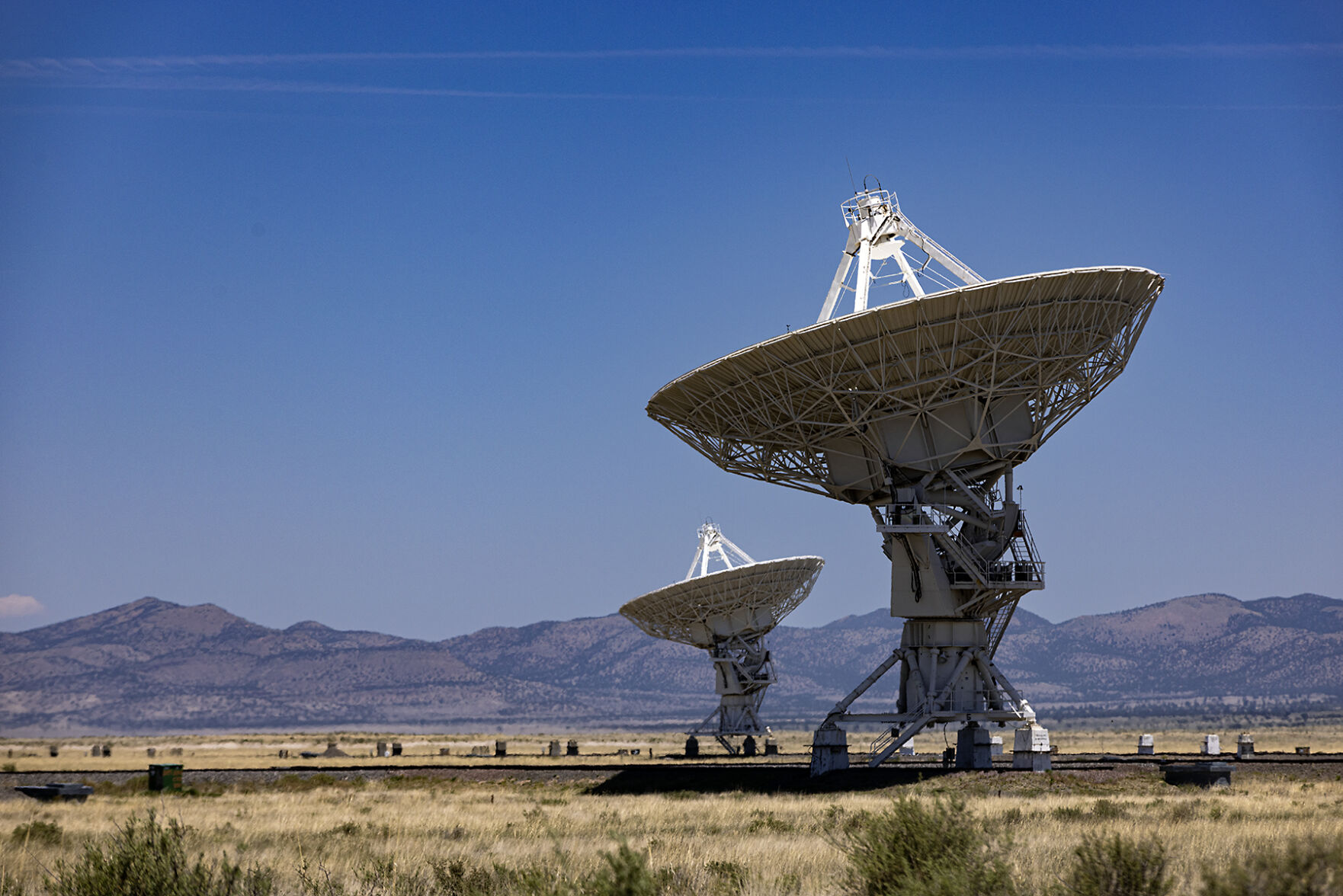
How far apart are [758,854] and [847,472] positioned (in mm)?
18307

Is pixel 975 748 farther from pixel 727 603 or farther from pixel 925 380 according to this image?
pixel 727 603

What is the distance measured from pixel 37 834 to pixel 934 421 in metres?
21.8

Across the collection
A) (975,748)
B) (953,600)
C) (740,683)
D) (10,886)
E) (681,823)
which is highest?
(953,600)

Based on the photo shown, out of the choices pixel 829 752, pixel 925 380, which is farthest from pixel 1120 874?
pixel 829 752

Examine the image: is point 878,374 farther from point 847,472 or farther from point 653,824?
point 653,824

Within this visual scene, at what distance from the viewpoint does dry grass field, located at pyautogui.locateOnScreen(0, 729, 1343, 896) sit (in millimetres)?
14508

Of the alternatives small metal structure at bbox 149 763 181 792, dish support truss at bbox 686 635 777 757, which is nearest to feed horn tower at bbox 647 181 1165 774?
small metal structure at bbox 149 763 181 792

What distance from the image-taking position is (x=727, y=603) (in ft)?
193

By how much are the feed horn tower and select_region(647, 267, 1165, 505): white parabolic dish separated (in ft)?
0.14

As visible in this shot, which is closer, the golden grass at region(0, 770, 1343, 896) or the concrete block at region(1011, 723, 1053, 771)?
the golden grass at region(0, 770, 1343, 896)

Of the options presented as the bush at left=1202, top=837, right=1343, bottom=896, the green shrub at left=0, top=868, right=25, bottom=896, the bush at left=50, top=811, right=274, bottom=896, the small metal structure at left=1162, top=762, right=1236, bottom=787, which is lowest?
the small metal structure at left=1162, top=762, right=1236, bottom=787

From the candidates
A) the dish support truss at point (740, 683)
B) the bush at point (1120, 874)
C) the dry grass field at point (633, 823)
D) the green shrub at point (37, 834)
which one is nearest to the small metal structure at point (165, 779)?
the dry grass field at point (633, 823)

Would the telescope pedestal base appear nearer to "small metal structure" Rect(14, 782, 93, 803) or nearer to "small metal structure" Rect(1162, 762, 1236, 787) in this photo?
Answer: "small metal structure" Rect(1162, 762, 1236, 787)

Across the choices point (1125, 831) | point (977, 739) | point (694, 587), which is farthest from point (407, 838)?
point (694, 587)
